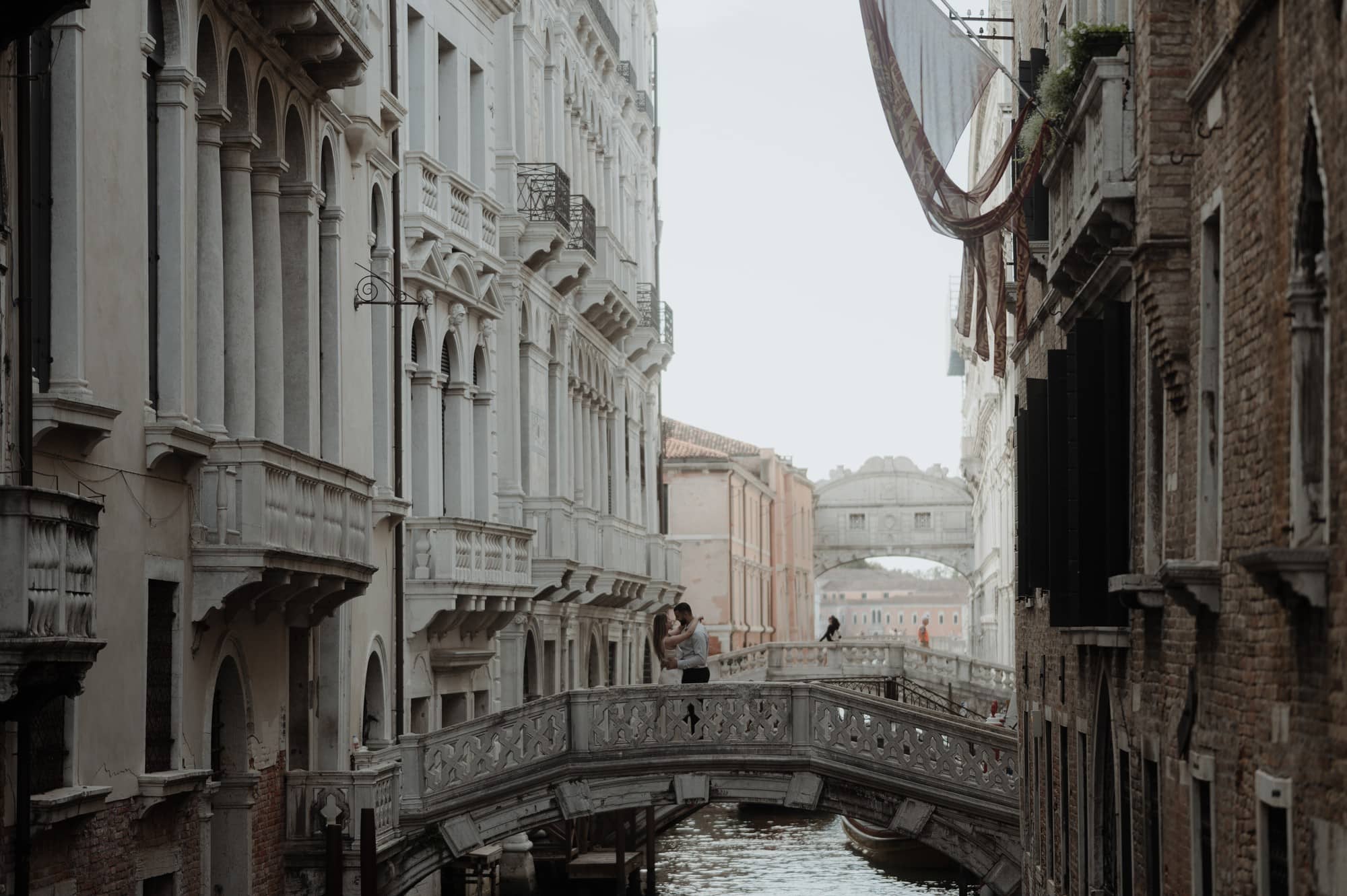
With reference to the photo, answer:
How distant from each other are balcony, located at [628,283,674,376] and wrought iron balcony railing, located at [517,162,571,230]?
827cm

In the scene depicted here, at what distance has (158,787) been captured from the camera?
599 inches

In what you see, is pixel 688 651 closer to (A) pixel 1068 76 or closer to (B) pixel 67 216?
(A) pixel 1068 76

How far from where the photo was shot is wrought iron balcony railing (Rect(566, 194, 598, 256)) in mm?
31484

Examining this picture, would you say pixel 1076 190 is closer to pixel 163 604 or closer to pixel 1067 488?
pixel 1067 488

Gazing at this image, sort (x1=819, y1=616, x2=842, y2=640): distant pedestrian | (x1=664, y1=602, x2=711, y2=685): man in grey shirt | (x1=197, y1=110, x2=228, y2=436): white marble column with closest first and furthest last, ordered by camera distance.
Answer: (x1=197, y1=110, x2=228, y2=436): white marble column → (x1=664, y1=602, x2=711, y2=685): man in grey shirt → (x1=819, y1=616, x2=842, y2=640): distant pedestrian

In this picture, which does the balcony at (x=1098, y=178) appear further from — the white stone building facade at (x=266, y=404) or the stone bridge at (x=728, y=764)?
the stone bridge at (x=728, y=764)

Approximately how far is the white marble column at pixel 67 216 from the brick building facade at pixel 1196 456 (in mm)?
6364

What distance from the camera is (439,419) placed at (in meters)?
25.2

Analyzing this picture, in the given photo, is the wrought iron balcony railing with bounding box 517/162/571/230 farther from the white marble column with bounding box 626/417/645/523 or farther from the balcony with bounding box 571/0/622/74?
the white marble column with bounding box 626/417/645/523

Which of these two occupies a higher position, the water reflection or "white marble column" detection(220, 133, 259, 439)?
"white marble column" detection(220, 133, 259, 439)

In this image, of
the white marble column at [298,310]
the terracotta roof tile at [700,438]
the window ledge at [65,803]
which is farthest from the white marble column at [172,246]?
the terracotta roof tile at [700,438]

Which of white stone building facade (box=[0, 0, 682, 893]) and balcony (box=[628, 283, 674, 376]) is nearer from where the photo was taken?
white stone building facade (box=[0, 0, 682, 893])

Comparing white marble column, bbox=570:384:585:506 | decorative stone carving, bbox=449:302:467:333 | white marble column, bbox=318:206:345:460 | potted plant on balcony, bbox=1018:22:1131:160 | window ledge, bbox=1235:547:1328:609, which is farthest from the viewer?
white marble column, bbox=570:384:585:506

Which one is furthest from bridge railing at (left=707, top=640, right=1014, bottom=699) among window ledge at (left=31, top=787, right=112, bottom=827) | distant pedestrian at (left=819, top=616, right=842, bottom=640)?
window ledge at (left=31, top=787, right=112, bottom=827)
